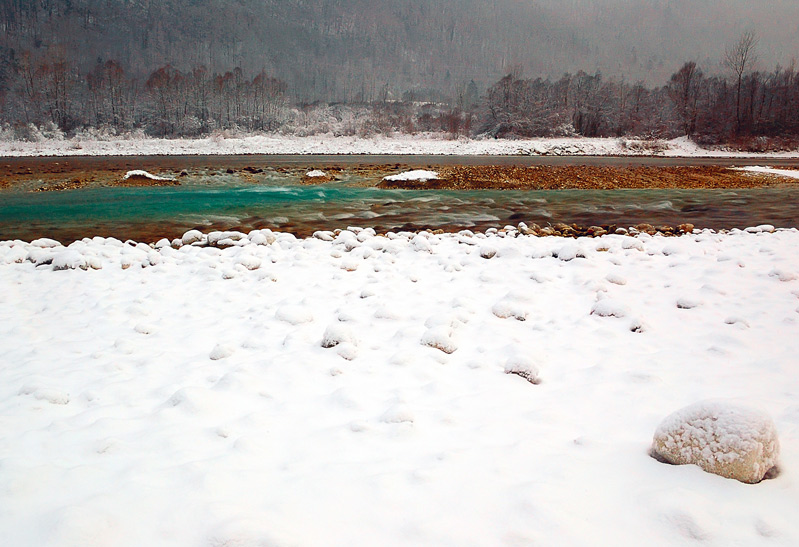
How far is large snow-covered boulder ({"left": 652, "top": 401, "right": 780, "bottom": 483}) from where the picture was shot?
6.79ft

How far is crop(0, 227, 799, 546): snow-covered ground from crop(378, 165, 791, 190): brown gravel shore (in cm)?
1205

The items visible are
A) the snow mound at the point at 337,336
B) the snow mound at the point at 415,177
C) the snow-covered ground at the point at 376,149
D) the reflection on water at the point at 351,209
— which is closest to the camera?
the snow mound at the point at 337,336

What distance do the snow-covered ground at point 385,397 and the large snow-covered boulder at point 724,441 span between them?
0.21 ft

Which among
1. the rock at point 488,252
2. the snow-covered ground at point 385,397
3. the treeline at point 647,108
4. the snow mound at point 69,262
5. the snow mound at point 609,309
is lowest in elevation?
the snow-covered ground at point 385,397

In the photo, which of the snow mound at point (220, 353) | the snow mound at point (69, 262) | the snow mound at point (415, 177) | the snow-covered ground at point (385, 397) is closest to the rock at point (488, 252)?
the snow-covered ground at point (385, 397)

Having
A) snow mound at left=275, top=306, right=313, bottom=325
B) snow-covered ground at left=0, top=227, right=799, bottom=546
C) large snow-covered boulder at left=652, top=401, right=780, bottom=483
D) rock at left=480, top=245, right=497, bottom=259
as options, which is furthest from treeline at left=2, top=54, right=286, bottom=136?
large snow-covered boulder at left=652, top=401, right=780, bottom=483

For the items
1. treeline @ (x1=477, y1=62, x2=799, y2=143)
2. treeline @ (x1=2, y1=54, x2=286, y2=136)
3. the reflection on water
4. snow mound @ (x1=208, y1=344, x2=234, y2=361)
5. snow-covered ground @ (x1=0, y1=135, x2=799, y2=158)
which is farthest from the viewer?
treeline @ (x1=2, y1=54, x2=286, y2=136)

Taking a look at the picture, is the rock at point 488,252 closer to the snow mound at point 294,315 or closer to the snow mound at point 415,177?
the snow mound at point 294,315

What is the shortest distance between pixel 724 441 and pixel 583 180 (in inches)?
761

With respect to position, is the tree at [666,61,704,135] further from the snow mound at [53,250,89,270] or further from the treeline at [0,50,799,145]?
the snow mound at [53,250,89,270]

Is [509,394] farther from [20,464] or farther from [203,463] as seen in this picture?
[20,464]

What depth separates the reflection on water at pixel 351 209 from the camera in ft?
35.2

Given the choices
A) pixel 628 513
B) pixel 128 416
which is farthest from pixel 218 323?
pixel 628 513

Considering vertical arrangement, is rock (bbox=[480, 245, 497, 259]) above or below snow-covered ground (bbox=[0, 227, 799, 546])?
above
